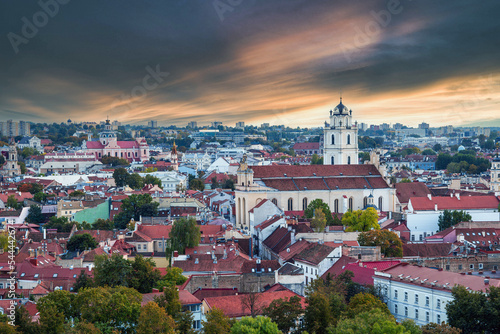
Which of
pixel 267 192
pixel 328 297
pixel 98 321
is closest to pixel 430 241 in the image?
pixel 267 192

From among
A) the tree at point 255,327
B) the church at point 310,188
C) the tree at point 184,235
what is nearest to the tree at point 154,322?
the tree at point 255,327

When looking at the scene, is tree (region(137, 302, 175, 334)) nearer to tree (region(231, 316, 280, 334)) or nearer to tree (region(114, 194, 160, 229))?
tree (region(231, 316, 280, 334))

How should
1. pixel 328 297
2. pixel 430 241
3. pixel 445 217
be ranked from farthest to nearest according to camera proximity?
1. pixel 445 217
2. pixel 430 241
3. pixel 328 297

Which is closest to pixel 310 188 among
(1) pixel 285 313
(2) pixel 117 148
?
(1) pixel 285 313

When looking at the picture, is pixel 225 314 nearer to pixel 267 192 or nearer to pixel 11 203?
pixel 267 192

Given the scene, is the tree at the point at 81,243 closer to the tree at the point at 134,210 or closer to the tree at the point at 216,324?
the tree at the point at 134,210

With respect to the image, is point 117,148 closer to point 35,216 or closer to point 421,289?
point 35,216
